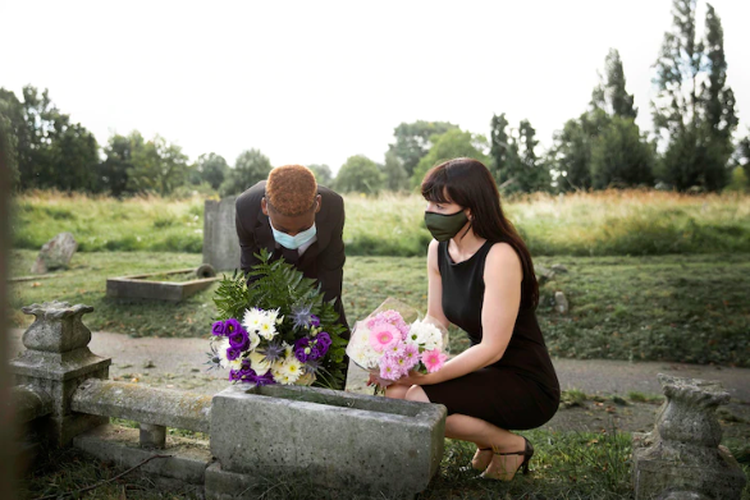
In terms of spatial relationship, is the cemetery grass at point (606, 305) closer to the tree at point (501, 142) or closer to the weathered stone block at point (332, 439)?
the weathered stone block at point (332, 439)

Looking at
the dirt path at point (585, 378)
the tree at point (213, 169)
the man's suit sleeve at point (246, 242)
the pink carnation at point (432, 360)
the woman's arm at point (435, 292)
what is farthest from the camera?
the tree at point (213, 169)

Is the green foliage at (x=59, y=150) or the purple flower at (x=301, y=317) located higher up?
the green foliage at (x=59, y=150)

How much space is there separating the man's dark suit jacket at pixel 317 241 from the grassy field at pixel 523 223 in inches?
207

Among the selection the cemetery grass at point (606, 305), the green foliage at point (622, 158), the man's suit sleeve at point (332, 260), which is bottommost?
the cemetery grass at point (606, 305)

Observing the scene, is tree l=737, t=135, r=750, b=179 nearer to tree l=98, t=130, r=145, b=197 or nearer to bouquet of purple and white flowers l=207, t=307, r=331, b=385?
bouquet of purple and white flowers l=207, t=307, r=331, b=385

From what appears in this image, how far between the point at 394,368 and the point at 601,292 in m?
6.10

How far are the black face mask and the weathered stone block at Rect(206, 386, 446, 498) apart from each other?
0.88 meters

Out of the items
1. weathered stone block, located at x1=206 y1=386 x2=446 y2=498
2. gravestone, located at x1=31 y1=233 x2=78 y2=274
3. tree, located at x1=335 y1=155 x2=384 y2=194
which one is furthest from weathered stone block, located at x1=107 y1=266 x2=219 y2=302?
tree, located at x1=335 y1=155 x2=384 y2=194

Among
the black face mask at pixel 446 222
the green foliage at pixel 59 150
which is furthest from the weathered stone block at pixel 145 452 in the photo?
the green foliage at pixel 59 150

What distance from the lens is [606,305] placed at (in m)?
7.55

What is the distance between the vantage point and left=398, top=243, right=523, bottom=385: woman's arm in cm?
268

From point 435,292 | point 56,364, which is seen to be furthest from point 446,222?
point 56,364

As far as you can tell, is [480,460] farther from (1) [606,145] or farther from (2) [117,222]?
(2) [117,222]

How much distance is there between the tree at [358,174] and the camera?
34.0 meters
